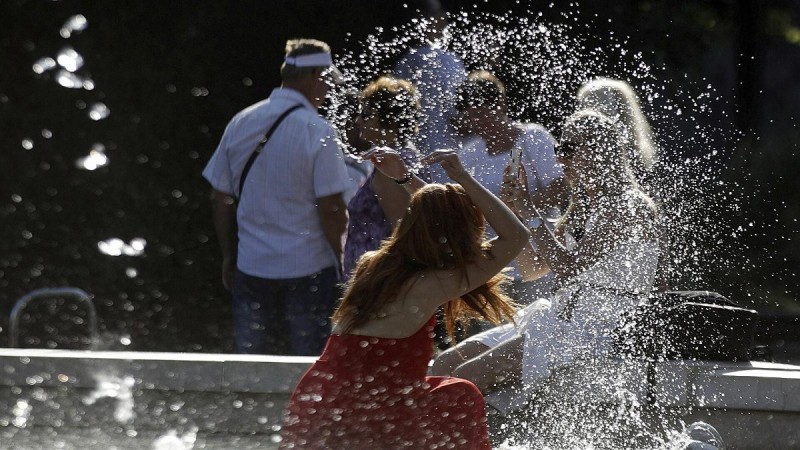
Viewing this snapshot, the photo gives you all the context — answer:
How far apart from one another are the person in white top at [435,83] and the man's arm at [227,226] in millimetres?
850

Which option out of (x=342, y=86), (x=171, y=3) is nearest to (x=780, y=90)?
(x=171, y=3)

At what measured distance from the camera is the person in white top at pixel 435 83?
14.1 ft

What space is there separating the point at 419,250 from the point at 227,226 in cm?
194

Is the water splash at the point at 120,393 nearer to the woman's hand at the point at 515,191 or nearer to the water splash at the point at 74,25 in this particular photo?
the woman's hand at the point at 515,191

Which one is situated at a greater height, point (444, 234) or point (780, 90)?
point (444, 234)

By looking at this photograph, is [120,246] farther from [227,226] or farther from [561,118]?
[561,118]

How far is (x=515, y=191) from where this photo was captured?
3896 millimetres

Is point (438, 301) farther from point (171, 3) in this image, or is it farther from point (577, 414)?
point (171, 3)

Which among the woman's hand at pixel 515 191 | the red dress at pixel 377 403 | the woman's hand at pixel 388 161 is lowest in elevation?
the red dress at pixel 377 403

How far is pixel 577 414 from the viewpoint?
165 inches

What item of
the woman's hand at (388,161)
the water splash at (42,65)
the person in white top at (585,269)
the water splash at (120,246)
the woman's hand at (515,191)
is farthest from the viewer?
the water splash at (120,246)

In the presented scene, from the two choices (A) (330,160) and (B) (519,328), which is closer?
(B) (519,328)

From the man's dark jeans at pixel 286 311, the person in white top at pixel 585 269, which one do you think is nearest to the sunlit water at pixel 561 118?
the person in white top at pixel 585 269

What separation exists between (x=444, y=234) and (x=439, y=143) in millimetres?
1009
